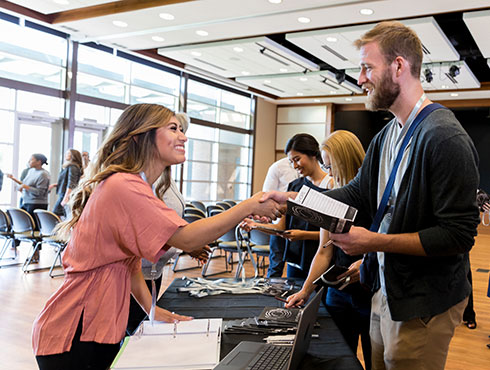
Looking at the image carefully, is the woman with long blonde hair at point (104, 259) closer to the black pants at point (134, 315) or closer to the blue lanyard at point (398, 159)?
the blue lanyard at point (398, 159)

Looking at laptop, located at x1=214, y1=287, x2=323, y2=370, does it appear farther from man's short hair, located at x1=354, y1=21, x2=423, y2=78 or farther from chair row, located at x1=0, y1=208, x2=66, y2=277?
chair row, located at x1=0, y1=208, x2=66, y2=277

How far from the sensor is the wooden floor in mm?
3590

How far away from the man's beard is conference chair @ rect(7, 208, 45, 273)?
5.98 metres

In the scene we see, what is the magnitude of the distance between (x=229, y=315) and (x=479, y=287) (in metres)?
5.71

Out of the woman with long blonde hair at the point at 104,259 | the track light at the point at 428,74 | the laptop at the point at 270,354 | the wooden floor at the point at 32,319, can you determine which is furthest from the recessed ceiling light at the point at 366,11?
the laptop at the point at 270,354

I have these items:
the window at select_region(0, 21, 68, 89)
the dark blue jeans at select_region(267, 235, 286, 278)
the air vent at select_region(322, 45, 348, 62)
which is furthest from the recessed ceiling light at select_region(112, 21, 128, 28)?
the dark blue jeans at select_region(267, 235, 286, 278)

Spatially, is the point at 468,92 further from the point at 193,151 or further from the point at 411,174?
the point at 411,174

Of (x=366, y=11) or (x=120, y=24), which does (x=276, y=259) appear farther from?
(x=120, y=24)

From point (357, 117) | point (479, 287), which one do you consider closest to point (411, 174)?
point (479, 287)

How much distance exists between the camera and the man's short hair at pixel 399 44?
1486mm

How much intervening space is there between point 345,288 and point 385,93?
1.06 metres

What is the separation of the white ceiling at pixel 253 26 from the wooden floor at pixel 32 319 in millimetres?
3794

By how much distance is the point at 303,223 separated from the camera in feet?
9.73

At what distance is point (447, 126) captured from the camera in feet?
4.50
